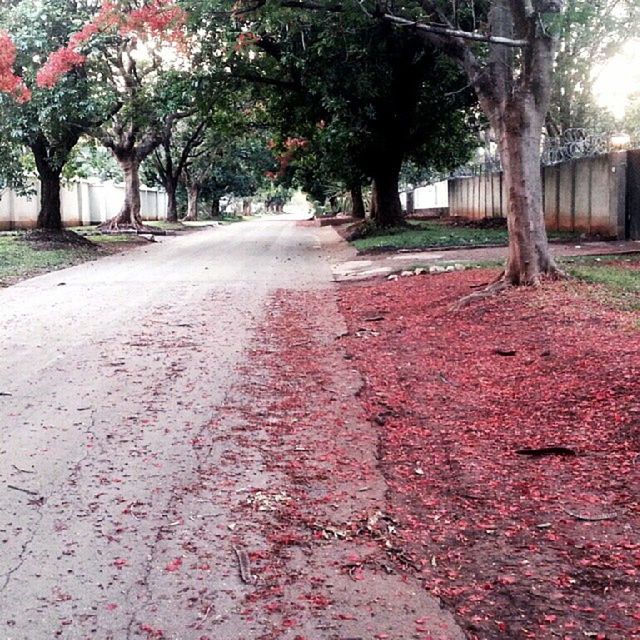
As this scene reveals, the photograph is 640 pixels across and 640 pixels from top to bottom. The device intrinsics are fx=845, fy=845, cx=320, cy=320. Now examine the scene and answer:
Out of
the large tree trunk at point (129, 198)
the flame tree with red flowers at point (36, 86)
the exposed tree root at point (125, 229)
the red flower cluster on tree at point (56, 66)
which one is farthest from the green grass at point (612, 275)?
the large tree trunk at point (129, 198)

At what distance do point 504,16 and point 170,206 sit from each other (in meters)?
39.7

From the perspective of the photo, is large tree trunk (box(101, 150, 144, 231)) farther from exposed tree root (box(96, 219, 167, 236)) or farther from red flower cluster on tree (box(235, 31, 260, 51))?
red flower cluster on tree (box(235, 31, 260, 51))

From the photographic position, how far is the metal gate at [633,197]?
19.2 meters

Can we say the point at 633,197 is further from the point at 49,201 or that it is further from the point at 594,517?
the point at 49,201

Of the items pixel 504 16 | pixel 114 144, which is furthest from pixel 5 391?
pixel 114 144

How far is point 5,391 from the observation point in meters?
7.10

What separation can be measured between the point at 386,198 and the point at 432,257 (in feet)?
31.7

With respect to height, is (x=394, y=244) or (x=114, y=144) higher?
(x=114, y=144)

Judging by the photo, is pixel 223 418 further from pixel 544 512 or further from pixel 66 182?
pixel 66 182

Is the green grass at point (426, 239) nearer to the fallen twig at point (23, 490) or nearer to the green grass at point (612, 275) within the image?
the green grass at point (612, 275)

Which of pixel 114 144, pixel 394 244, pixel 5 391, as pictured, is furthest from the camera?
pixel 114 144

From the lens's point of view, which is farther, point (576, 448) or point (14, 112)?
point (14, 112)

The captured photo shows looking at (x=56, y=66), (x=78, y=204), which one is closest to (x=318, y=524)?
(x=56, y=66)

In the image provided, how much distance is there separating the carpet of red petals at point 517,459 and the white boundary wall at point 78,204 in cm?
2737
